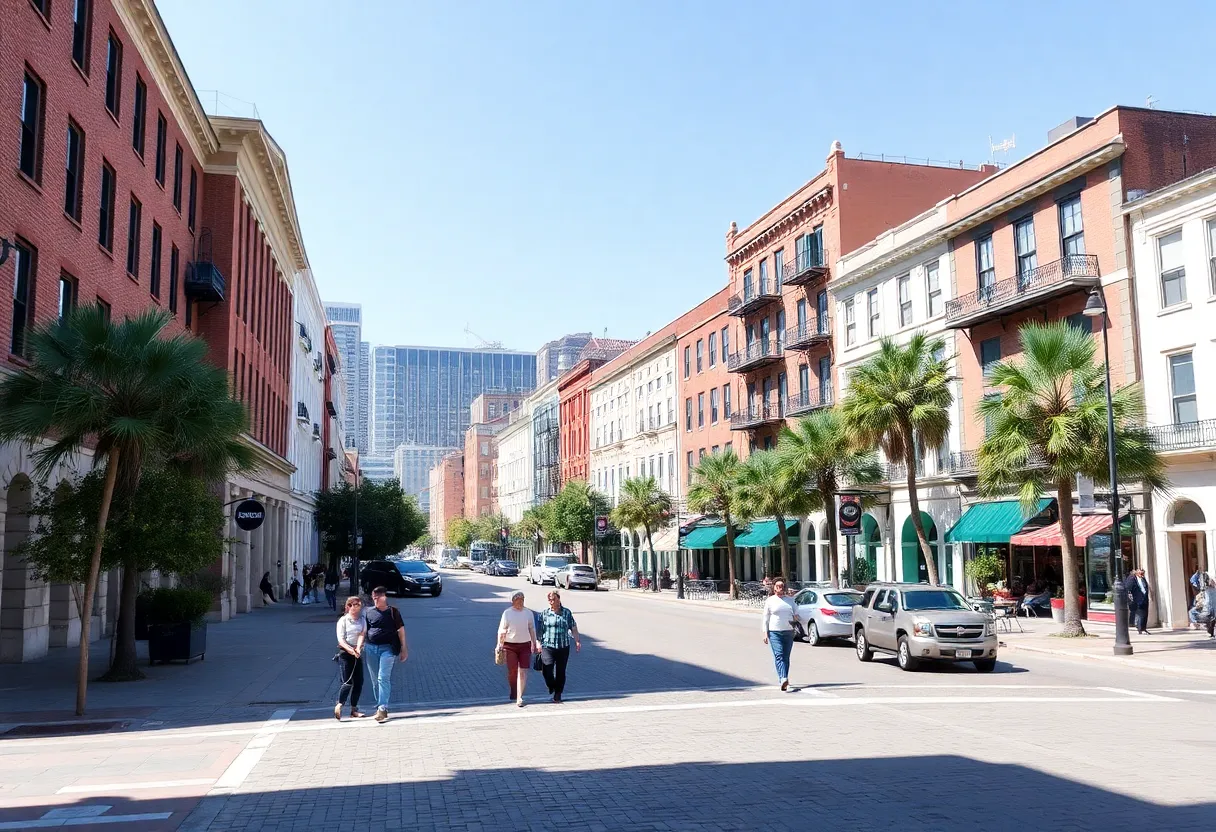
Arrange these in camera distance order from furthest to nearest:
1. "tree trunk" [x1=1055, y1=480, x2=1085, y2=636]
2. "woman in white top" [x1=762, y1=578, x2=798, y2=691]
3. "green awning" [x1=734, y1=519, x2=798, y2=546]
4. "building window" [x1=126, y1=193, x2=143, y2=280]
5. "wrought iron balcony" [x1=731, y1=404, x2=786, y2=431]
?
1. "wrought iron balcony" [x1=731, y1=404, x2=786, y2=431]
2. "green awning" [x1=734, y1=519, x2=798, y2=546]
3. "building window" [x1=126, y1=193, x2=143, y2=280]
4. "tree trunk" [x1=1055, y1=480, x2=1085, y2=636]
5. "woman in white top" [x1=762, y1=578, x2=798, y2=691]

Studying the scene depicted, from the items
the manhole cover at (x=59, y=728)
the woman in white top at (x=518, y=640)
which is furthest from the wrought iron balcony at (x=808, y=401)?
the manhole cover at (x=59, y=728)

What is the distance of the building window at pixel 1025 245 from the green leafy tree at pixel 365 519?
36453 millimetres

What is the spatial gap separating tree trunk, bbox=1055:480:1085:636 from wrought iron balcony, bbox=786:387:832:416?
19634 millimetres

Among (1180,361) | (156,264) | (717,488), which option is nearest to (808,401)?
(717,488)

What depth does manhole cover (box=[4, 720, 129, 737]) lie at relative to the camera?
1304 centimetres

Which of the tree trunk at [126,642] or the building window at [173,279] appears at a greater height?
the building window at [173,279]

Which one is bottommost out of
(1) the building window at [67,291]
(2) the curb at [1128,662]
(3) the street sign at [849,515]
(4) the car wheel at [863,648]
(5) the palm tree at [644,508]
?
(2) the curb at [1128,662]

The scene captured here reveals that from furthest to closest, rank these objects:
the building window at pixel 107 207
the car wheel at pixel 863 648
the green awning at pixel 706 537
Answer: the green awning at pixel 706 537 < the building window at pixel 107 207 < the car wheel at pixel 863 648

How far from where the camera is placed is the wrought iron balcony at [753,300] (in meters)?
50.6

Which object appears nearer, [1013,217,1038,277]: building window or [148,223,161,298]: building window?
[148,223,161,298]: building window

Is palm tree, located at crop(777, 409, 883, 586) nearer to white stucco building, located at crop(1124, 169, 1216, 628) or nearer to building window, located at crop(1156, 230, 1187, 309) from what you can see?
white stucco building, located at crop(1124, 169, 1216, 628)

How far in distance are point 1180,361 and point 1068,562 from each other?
685 centimetres

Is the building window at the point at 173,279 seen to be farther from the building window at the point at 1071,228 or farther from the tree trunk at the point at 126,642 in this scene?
the building window at the point at 1071,228

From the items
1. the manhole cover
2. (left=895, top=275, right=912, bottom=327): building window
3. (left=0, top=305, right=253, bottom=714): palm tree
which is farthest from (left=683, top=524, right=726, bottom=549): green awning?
the manhole cover
